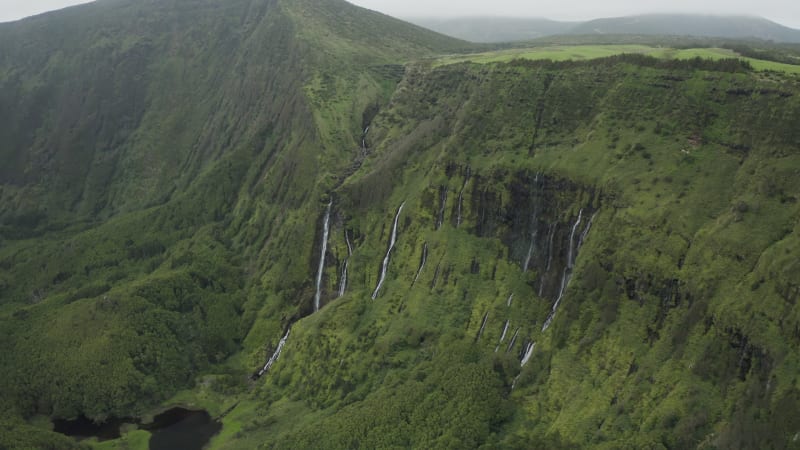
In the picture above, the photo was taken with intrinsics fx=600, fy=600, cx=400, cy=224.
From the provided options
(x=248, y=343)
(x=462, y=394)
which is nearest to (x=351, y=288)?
(x=248, y=343)

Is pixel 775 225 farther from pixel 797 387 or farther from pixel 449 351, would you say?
pixel 449 351

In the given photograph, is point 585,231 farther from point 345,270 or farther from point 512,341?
point 345,270

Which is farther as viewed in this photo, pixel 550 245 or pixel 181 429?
pixel 181 429

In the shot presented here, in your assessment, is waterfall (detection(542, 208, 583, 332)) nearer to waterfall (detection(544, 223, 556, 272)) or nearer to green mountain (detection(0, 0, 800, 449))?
green mountain (detection(0, 0, 800, 449))

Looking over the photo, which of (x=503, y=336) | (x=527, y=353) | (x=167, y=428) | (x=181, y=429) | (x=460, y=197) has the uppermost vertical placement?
(x=460, y=197)

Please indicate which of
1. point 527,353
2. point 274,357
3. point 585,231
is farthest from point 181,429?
point 585,231

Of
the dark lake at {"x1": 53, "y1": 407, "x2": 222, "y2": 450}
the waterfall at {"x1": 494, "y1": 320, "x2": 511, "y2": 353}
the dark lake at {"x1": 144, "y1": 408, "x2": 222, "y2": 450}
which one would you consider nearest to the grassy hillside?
the dark lake at {"x1": 53, "y1": 407, "x2": 222, "y2": 450}

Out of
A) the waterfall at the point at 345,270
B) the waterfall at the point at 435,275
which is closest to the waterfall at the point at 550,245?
the waterfall at the point at 435,275

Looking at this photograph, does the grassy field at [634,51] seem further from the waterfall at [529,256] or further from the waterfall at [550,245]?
the waterfall at [529,256]
